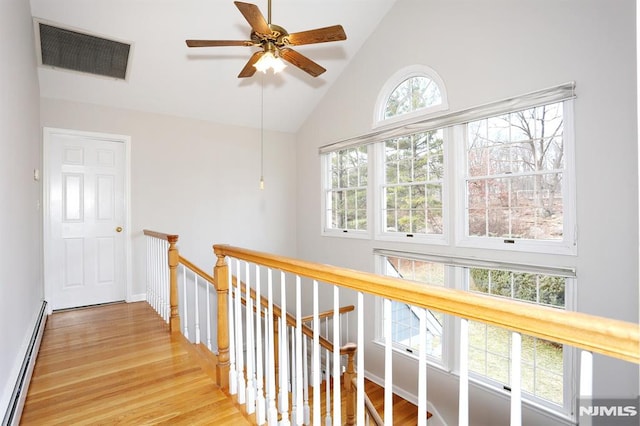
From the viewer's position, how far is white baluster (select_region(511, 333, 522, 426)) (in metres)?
0.75

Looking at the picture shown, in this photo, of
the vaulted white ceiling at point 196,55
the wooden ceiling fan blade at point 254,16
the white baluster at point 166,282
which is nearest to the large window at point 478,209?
the vaulted white ceiling at point 196,55

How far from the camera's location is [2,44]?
1805mm

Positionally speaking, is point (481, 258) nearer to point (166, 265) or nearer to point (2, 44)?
point (166, 265)

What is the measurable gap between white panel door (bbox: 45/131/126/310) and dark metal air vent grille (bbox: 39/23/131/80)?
0.79 m

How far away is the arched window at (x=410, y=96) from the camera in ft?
11.9

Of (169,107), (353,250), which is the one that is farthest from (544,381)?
(169,107)

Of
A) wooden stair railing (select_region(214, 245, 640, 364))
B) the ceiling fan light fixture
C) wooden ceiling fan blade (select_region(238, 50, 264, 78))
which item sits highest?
wooden ceiling fan blade (select_region(238, 50, 264, 78))

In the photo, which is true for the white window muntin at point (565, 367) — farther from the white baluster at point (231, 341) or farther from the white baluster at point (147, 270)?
the white baluster at point (147, 270)

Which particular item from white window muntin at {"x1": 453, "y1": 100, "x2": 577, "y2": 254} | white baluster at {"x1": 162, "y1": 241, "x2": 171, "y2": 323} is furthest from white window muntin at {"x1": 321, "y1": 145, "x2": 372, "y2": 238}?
white baluster at {"x1": 162, "y1": 241, "x2": 171, "y2": 323}

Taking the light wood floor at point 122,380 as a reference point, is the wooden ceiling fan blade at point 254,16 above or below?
above

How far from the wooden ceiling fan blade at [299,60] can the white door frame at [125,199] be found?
2.70 metres

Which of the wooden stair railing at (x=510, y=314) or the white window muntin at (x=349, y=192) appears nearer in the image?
the wooden stair railing at (x=510, y=314)

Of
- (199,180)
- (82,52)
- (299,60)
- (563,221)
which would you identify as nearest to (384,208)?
(563,221)

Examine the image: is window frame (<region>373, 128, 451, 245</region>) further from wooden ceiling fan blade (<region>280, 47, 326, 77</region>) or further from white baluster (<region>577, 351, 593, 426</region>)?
white baluster (<region>577, 351, 593, 426</region>)
